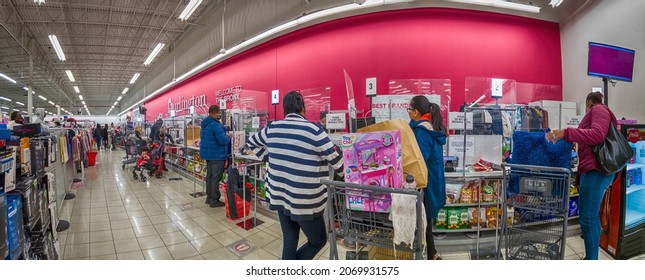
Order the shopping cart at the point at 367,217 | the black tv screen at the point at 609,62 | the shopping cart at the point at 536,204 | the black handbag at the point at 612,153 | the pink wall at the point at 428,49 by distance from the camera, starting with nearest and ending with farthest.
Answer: the shopping cart at the point at 367,217 → the shopping cart at the point at 536,204 → the black handbag at the point at 612,153 → the black tv screen at the point at 609,62 → the pink wall at the point at 428,49

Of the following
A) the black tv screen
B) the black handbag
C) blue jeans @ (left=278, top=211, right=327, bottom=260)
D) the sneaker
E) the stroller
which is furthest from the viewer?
the stroller

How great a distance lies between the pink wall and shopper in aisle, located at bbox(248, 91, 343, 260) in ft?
10.7

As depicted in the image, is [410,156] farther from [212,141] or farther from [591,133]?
[212,141]

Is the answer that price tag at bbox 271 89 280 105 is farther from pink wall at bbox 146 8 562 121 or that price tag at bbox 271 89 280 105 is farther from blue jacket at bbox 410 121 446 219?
blue jacket at bbox 410 121 446 219

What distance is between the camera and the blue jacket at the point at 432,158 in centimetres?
198

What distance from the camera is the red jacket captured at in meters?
2.03

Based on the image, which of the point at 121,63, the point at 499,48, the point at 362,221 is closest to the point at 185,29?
the point at 121,63

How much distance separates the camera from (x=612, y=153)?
6.77ft

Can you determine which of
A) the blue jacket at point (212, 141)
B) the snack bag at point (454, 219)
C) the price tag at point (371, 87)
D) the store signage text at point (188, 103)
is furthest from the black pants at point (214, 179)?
the store signage text at point (188, 103)

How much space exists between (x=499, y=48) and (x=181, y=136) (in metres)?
7.26

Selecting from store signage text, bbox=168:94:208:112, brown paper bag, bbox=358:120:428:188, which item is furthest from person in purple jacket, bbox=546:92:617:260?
store signage text, bbox=168:94:208:112

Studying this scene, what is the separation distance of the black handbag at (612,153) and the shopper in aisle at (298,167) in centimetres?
210

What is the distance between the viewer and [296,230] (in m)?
1.85

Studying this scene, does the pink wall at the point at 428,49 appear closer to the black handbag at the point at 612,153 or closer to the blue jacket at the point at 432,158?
the black handbag at the point at 612,153
